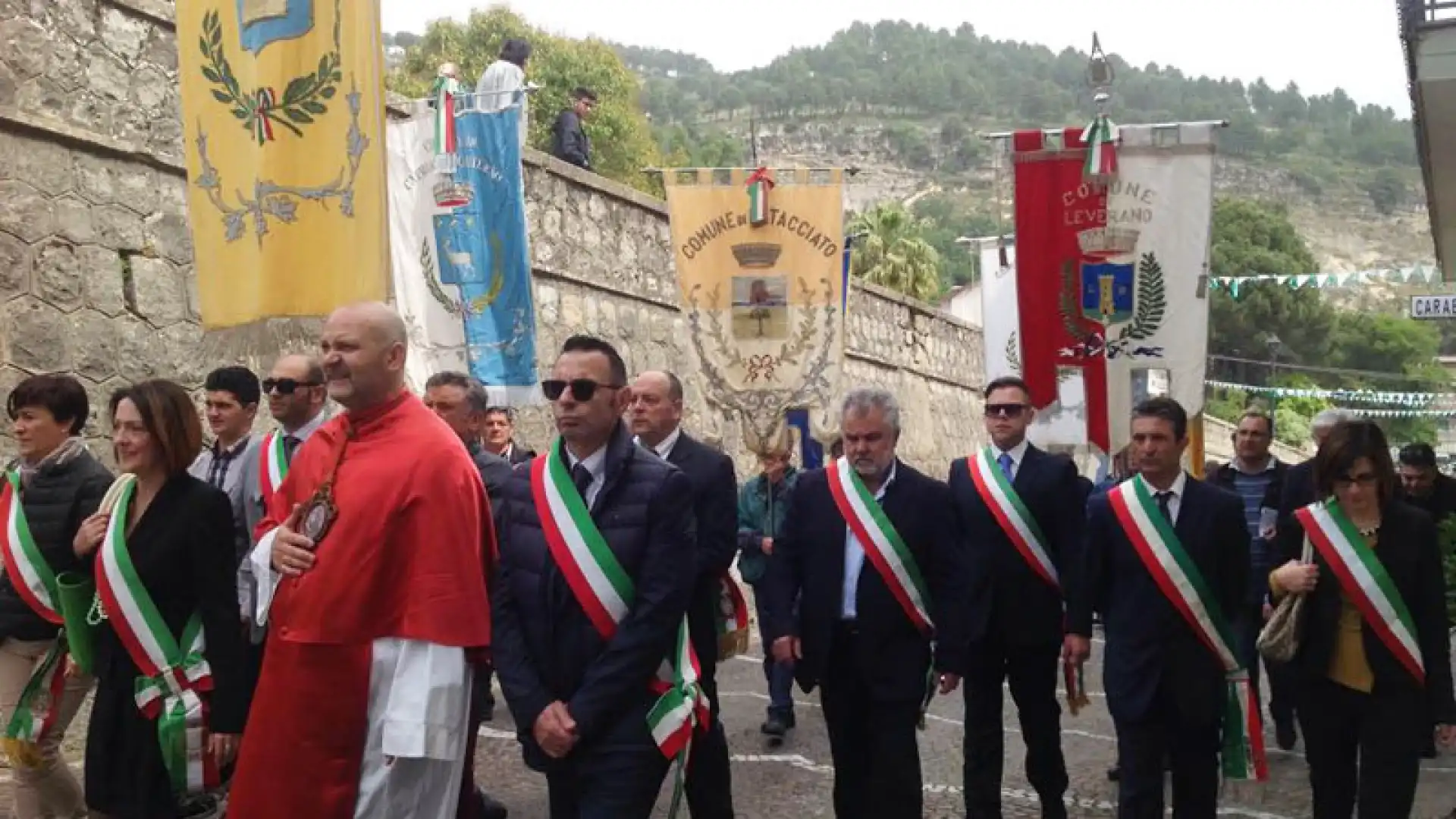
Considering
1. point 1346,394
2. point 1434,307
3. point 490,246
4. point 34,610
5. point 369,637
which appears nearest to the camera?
point 369,637

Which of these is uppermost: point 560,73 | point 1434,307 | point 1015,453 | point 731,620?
point 560,73

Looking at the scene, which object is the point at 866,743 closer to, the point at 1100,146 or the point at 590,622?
the point at 590,622

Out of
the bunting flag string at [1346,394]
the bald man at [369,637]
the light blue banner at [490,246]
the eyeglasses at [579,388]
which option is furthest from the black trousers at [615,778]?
the bunting flag string at [1346,394]

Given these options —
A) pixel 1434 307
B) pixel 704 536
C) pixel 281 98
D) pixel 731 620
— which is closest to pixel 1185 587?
pixel 704 536

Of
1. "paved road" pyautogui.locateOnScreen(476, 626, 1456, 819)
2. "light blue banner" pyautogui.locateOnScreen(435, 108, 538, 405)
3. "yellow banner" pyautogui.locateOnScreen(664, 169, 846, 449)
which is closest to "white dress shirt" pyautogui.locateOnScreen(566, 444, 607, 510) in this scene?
"paved road" pyautogui.locateOnScreen(476, 626, 1456, 819)

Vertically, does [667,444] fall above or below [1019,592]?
above

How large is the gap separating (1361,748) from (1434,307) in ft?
38.5

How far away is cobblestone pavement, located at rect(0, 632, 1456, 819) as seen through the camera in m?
7.56

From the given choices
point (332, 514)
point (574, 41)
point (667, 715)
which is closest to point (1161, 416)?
point (667, 715)

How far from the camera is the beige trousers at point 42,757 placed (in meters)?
5.73

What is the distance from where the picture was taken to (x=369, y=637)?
4.15m

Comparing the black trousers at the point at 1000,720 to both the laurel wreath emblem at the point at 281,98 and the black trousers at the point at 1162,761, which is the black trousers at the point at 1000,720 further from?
the laurel wreath emblem at the point at 281,98

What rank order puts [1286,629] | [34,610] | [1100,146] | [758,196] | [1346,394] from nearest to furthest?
1. [34,610]
2. [1286,629]
3. [1100,146]
4. [758,196]
5. [1346,394]

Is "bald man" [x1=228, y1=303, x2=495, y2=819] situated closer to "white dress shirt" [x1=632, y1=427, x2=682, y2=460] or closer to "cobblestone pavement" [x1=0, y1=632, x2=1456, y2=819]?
"white dress shirt" [x1=632, y1=427, x2=682, y2=460]
